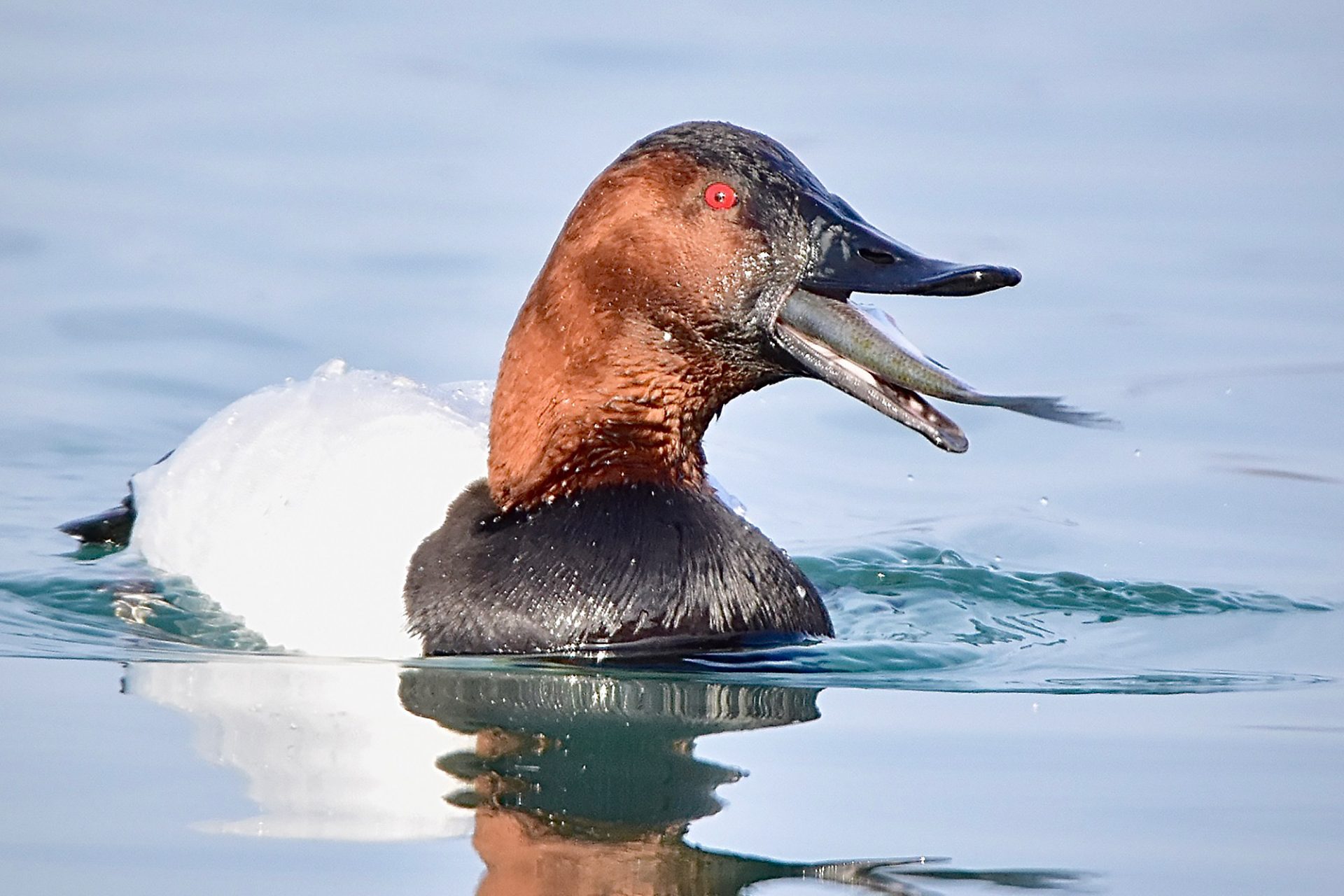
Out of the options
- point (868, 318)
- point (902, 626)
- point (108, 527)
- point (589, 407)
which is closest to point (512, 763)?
point (589, 407)

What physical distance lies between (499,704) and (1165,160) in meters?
6.13

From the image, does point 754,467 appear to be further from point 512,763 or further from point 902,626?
point 512,763

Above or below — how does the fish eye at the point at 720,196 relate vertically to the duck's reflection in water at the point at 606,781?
above

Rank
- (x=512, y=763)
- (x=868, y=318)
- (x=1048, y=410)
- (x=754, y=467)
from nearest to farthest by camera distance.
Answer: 1. (x=512, y=763)
2. (x=1048, y=410)
3. (x=868, y=318)
4. (x=754, y=467)

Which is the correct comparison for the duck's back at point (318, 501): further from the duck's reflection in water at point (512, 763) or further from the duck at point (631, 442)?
the duck's reflection in water at point (512, 763)

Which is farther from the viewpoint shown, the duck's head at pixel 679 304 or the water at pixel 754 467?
the duck's head at pixel 679 304

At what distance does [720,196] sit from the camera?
16.9 ft

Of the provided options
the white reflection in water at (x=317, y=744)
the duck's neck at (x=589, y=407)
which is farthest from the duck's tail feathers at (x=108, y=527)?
the duck's neck at (x=589, y=407)

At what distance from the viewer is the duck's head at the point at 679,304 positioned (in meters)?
5.12

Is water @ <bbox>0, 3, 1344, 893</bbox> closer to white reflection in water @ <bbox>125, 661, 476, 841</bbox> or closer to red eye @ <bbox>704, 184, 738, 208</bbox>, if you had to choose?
white reflection in water @ <bbox>125, 661, 476, 841</bbox>

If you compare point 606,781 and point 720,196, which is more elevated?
point 720,196

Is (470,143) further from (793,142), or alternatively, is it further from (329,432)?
(329,432)

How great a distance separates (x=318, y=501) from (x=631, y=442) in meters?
0.82

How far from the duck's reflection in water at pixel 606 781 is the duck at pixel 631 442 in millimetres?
230
